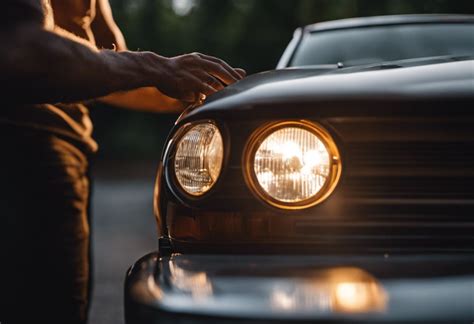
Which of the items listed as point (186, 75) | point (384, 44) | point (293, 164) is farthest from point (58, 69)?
point (384, 44)

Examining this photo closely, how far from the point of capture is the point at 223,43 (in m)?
25.5

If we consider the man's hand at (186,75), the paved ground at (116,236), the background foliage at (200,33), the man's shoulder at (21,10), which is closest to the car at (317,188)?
the man's hand at (186,75)

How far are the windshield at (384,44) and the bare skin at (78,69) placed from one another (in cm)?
120

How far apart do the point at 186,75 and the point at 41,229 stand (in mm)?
908

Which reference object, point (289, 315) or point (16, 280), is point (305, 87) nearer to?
point (289, 315)

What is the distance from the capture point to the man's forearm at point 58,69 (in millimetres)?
1851

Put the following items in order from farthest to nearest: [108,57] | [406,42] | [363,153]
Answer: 1. [406,42]
2. [108,57]
3. [363,153]

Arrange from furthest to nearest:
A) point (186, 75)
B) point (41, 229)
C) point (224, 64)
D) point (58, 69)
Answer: point (41, 229)
point (224, 64)
point (186, 75)
point (58, 69)

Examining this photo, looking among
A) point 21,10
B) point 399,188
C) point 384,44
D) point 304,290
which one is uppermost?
point 384,44

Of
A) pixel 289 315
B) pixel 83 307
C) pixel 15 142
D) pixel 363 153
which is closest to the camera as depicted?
pixel 289 315

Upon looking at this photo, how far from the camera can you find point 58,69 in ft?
6.16

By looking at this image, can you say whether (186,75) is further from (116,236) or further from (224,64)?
(116,236)

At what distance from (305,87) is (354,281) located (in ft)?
1.69

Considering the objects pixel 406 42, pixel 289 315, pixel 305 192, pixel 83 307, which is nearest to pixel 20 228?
pixel 83 307
